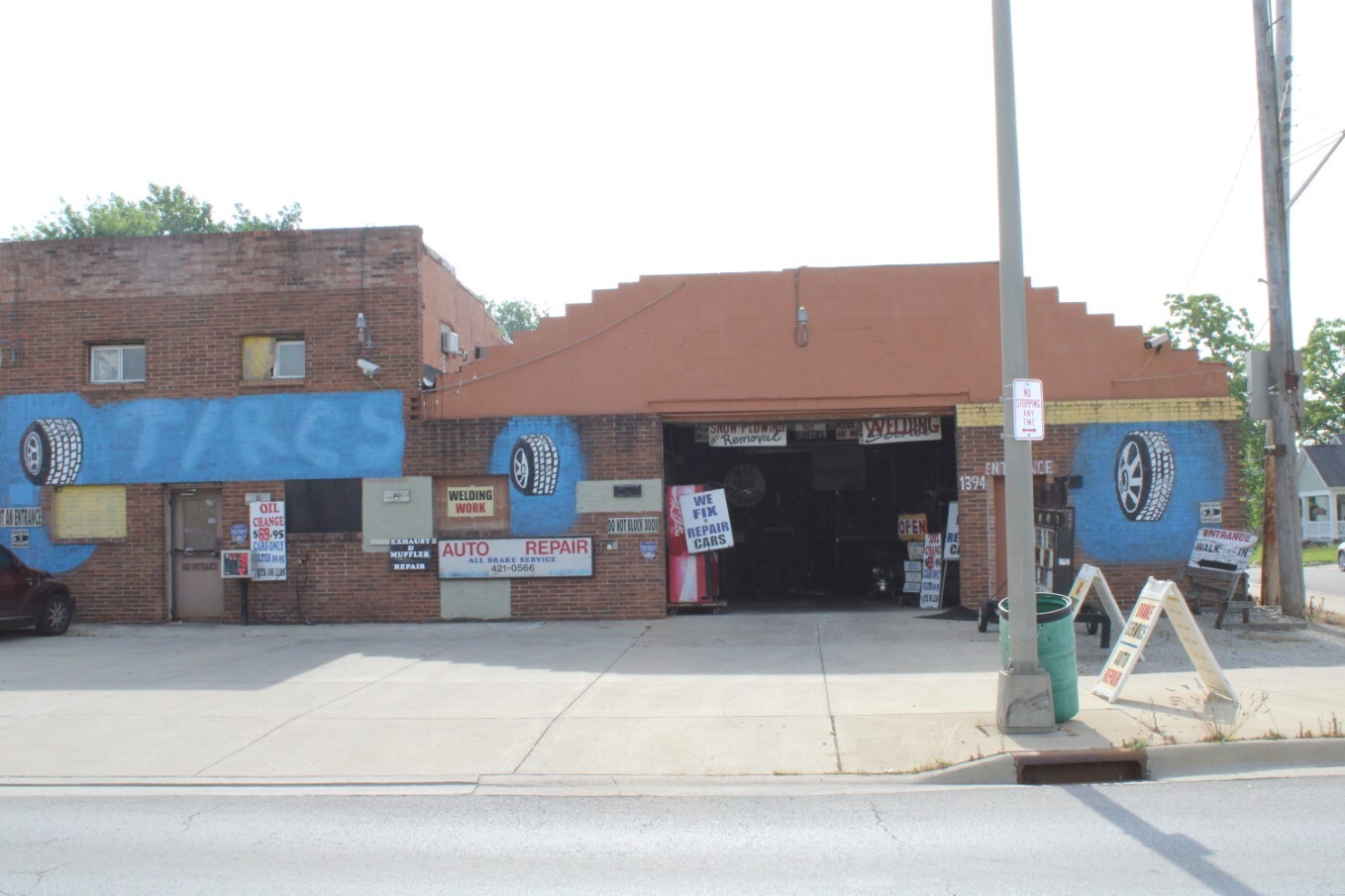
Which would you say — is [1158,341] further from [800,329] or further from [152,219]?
[152,219]

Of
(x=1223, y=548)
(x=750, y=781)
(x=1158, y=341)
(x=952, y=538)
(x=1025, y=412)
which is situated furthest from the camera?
(x=952, y=538)

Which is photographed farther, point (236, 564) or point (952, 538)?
point (236, 564)

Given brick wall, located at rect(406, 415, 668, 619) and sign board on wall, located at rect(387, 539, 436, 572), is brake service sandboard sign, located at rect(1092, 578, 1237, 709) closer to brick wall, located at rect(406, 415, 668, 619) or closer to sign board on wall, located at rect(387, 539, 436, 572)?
brick wall, located at rect(406, 415, 668, 619)

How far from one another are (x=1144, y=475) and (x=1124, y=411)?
98 cm

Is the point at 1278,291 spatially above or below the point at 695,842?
above

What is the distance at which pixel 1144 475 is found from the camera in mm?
15867

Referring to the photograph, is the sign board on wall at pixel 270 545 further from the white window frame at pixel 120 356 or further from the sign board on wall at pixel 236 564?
the white window frame at pixel 120 356

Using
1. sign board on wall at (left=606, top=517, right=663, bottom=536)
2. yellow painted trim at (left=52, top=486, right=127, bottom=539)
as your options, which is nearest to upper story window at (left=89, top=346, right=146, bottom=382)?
yellow painted trim at (left=52, top=486, right=127, bottom=539)

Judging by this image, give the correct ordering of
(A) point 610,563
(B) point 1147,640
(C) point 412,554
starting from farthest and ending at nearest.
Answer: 1. (C) point 412,554
2. (A) point 610,563
3. (B) point 1147,640

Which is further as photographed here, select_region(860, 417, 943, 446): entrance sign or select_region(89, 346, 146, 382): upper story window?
select_region(89, 346, 146, 382): upper story window

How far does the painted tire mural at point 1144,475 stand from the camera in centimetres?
1583

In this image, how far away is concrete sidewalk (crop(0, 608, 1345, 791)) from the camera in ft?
27.0

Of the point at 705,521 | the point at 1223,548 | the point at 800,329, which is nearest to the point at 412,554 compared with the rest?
the point at 705,521

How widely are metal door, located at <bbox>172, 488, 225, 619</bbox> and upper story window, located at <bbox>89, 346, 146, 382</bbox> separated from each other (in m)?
2.09
